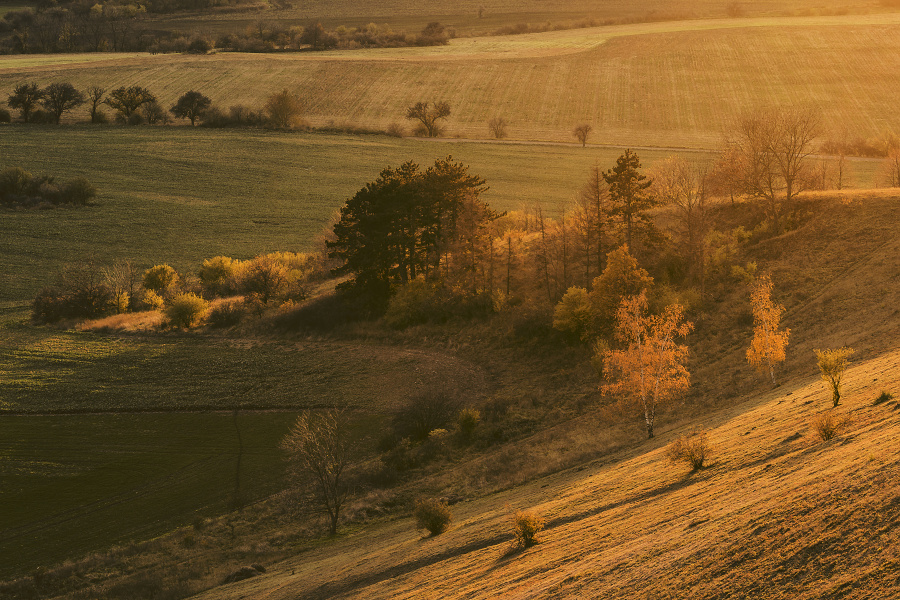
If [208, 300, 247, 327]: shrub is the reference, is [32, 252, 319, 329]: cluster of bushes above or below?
above

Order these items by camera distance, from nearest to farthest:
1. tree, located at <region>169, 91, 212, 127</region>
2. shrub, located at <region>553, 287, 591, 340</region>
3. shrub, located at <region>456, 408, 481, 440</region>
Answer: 1. shrub, located at <region>456, 408, 481, 440</region>
2. shrub, located at <region>553, 287, 591, 340</region>
3. tree, located at <region>169, 91, 212, 127</region>

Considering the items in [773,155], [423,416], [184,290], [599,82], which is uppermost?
[599,82]

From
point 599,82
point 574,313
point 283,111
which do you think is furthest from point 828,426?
point 599,82

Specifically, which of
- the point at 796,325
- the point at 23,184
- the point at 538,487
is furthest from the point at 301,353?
the point at 23,184

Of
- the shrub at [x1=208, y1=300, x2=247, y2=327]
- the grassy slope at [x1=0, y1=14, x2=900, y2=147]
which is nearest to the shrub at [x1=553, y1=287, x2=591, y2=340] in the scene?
the shrub at [x1=208, y1=300, x2=247, y2=327]

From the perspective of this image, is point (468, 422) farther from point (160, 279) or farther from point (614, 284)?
point (160, 279)

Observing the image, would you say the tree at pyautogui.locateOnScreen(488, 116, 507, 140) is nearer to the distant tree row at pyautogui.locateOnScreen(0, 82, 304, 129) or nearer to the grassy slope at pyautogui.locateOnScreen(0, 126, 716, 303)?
the grassy slope at pyautogui.locateOnScreen(0, 126, 716, 303)

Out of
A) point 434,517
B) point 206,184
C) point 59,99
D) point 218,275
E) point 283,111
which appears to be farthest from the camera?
point 283,111
